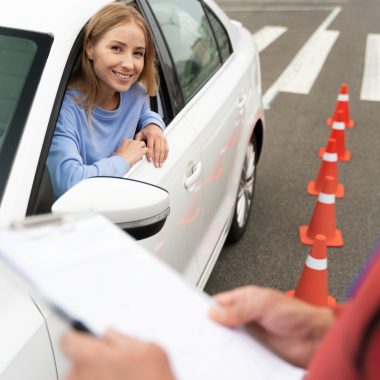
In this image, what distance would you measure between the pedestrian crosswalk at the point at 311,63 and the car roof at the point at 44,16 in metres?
5.21

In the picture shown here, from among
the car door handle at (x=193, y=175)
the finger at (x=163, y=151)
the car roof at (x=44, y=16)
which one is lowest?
the car door handle at (x=193, y=175)

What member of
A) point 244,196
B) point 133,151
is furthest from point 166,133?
point 244,196

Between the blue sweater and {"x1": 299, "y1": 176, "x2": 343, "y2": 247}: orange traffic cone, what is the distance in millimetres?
1522

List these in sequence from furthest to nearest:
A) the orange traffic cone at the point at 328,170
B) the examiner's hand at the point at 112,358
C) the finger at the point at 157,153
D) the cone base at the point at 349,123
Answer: the cone base at the point at 349,123, the orange traffic cone at the point at 328,170, the finger at the point at 157,153, the examiner's hand at the point at 112,358

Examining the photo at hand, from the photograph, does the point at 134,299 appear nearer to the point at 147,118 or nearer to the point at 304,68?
the point at 147,118

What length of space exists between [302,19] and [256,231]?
1009 cm

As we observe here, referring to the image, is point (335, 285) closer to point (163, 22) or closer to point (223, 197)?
point (223, 197)

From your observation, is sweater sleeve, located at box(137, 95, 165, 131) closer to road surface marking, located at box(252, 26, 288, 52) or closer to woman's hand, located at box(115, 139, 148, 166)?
woman's hand, located at box(115, 139, 148, 166)

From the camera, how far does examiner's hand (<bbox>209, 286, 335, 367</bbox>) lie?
1036 mm

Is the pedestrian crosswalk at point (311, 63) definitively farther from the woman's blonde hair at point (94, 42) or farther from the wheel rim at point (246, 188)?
the woman's blonde hair at point (94, 42)

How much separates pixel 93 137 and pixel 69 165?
31 cm

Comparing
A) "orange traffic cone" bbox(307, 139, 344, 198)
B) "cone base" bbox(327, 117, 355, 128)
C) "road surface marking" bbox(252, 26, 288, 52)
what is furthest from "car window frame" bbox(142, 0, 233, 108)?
"road surface marking" bbox(252, 26, 288, 52)

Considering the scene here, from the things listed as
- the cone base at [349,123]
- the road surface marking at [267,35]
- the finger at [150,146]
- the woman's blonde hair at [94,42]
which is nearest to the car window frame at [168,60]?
the woman's blonde hair at [94,42]

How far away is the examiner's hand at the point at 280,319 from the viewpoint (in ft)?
3.40
